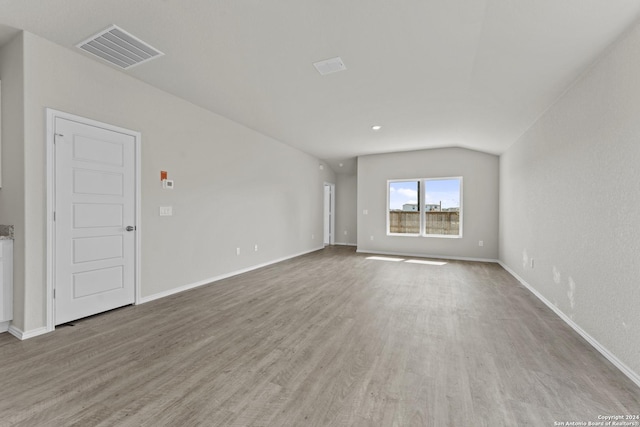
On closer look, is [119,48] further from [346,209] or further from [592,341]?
[346,209]

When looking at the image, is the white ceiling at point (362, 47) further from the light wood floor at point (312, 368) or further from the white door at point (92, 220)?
the light wood floor at point (312, 368)

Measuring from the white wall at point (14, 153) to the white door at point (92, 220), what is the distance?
0.24m

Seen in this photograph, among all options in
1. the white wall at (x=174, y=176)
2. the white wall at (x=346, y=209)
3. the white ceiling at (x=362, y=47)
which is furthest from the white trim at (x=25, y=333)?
the white wall at (x=346, y=209)

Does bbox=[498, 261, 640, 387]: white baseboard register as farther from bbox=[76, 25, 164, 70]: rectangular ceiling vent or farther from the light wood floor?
bbox=[76, 25, 164, 70]: rectangular ceiling vent

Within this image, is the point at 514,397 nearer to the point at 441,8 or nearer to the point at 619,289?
the point at 619,289

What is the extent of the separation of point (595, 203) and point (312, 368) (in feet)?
9.12

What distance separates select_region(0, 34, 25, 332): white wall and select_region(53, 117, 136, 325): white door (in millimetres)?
238

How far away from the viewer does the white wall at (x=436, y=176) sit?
21.5 feet

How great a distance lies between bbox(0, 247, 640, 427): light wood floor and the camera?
158cm

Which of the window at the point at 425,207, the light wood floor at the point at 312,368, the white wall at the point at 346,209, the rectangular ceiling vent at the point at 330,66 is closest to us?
the light wood floor at the point at 312,368

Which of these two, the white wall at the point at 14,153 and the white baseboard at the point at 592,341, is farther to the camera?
the white wall at the point at 14,153

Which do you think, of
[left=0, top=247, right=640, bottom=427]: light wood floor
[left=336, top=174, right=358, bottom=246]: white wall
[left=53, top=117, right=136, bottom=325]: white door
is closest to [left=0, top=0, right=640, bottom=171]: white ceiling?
[left=53, top=117, right=136, bottom=325]: white door

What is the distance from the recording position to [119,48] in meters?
2.71

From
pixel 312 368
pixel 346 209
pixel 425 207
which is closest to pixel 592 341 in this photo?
pixel 312 368
